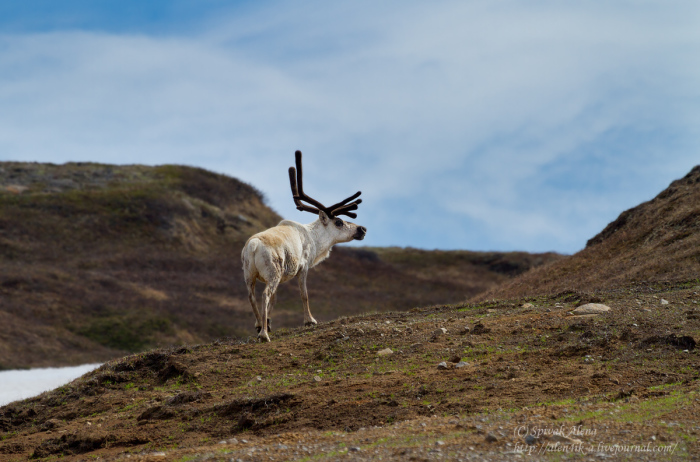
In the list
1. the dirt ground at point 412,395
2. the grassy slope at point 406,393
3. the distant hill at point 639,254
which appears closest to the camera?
the dirt ground at point 412,395

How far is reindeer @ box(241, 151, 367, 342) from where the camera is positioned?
1512 centimetres

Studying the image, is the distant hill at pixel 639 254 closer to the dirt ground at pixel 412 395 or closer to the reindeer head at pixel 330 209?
the dirt ground at pixel 412 395

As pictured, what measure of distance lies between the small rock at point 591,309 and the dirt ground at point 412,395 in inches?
8.4

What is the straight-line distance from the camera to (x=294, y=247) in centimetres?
1644

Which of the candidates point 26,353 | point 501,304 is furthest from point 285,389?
point 26,353

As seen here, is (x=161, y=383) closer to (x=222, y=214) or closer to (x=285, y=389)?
(x=285, y=389)

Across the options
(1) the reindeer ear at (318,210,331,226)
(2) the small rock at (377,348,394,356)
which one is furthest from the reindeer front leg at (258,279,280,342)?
(1) the reindeer ear at (318,210,331,226)

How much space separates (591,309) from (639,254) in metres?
8.88

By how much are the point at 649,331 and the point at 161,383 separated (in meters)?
8.84

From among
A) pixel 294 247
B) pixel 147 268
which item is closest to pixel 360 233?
pixel 294 247

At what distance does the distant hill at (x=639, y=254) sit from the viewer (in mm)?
19562

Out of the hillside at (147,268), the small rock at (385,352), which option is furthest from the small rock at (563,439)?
the hillside at (147,268)


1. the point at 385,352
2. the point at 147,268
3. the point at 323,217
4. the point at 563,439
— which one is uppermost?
the point at 147,268

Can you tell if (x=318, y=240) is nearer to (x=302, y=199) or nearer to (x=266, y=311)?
(x=302, y=199)
